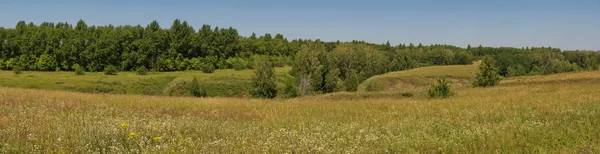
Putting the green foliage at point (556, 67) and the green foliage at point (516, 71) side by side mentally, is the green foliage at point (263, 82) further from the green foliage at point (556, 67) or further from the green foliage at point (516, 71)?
the green foliage at point (556, 67)

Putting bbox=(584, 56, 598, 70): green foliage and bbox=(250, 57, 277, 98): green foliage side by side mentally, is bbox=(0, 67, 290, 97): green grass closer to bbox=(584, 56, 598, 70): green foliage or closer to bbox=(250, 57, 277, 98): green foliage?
bbox=(250, 57, 277, 98): green foliage

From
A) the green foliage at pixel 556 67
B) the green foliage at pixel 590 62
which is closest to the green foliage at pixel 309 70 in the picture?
the green foliage at pixel 556 67

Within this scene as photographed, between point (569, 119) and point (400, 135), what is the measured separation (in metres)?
4.59

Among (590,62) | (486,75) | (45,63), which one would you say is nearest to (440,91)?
(486,75)

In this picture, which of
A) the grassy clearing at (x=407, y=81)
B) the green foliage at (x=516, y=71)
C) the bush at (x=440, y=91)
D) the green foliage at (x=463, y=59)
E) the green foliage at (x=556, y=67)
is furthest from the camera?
the green foliage at (x=463, y=59)

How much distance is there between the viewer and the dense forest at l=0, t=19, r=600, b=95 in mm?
87562

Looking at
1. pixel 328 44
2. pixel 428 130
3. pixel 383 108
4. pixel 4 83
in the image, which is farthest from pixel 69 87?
pixel 328 44

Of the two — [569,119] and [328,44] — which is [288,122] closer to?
[569,119]

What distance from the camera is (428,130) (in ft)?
32.0

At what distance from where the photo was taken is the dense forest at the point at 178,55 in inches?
3447

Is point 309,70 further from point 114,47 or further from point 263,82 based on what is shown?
point 114,47

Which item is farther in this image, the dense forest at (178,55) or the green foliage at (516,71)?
the green foliage at (516,71)

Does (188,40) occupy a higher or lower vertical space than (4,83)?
higher

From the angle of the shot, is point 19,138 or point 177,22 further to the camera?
point 177,22
